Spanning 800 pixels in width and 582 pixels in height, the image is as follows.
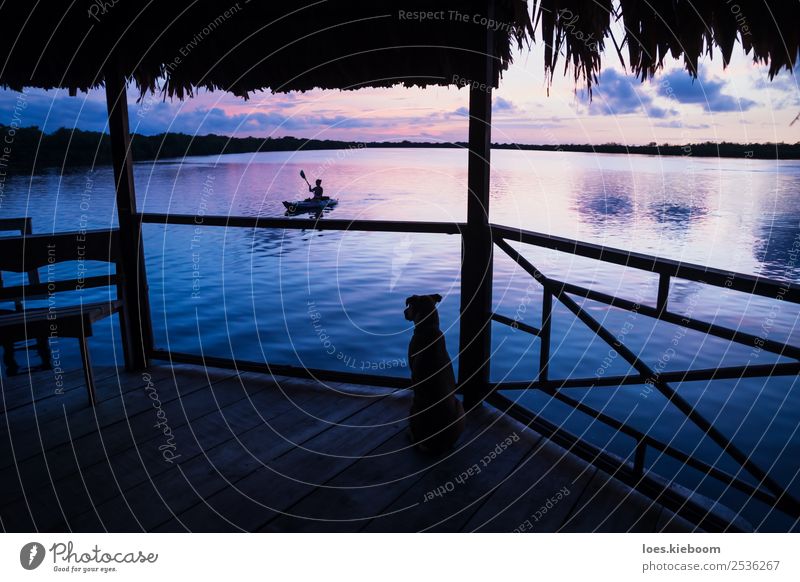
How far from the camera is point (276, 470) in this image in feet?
8.48

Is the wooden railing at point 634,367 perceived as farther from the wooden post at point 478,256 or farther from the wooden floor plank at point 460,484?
the wooden floor plank at point 460,484

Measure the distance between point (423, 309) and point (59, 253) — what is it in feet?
8.73

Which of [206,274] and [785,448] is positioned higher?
[206,274]

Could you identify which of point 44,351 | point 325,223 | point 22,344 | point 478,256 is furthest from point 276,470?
point 22,344

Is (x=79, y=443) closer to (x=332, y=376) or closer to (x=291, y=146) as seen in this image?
(x=332, y=376)

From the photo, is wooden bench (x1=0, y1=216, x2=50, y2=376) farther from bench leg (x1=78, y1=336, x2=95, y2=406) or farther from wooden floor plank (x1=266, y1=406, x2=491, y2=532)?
wooden floor plank (x1=266, y1=406, x2=491, y2=532)

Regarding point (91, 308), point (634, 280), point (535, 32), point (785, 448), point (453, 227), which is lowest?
point (785, 448)

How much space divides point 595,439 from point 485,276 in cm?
379

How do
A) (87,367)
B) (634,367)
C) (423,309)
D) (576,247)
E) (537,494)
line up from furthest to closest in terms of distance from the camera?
(87,367) → (423,309) → (576,247) → (537,494) → (634,367)

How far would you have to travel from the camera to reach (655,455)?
6.07m

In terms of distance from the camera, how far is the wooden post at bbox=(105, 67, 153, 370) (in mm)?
3471
